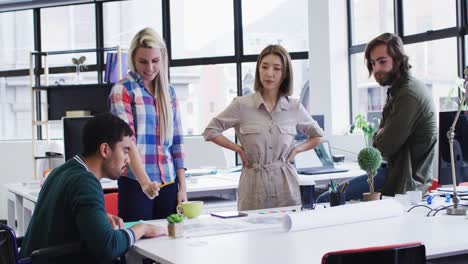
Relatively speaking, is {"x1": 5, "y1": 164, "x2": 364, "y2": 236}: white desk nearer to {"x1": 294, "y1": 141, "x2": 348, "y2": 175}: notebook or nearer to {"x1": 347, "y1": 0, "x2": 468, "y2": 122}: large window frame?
{"x1": 294, "y1": 141, "x2": 348, "y2": 175}: notebook

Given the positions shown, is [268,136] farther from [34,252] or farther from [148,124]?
[34,252]

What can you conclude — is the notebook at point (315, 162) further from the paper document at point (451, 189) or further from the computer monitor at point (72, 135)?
the computer monitor at point (72, 135)

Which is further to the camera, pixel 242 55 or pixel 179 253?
pixel 242 55

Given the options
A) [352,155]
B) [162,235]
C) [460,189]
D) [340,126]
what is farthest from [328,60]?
[162,235]

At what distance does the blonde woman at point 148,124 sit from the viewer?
2578 millimetres

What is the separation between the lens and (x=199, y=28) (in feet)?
23.6

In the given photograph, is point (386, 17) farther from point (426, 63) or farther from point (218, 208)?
A: point (218, 208)

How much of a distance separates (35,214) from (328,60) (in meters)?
4.62

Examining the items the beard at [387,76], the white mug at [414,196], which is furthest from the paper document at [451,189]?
the beard at [387,76]

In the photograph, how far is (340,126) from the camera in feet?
20.9

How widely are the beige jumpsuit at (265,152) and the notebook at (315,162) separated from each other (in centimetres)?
139

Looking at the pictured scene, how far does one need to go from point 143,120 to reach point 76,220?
0.79 meters

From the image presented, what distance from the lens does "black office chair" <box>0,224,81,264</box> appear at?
194 centimetres

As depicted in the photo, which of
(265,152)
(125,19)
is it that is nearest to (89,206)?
(265,152)
